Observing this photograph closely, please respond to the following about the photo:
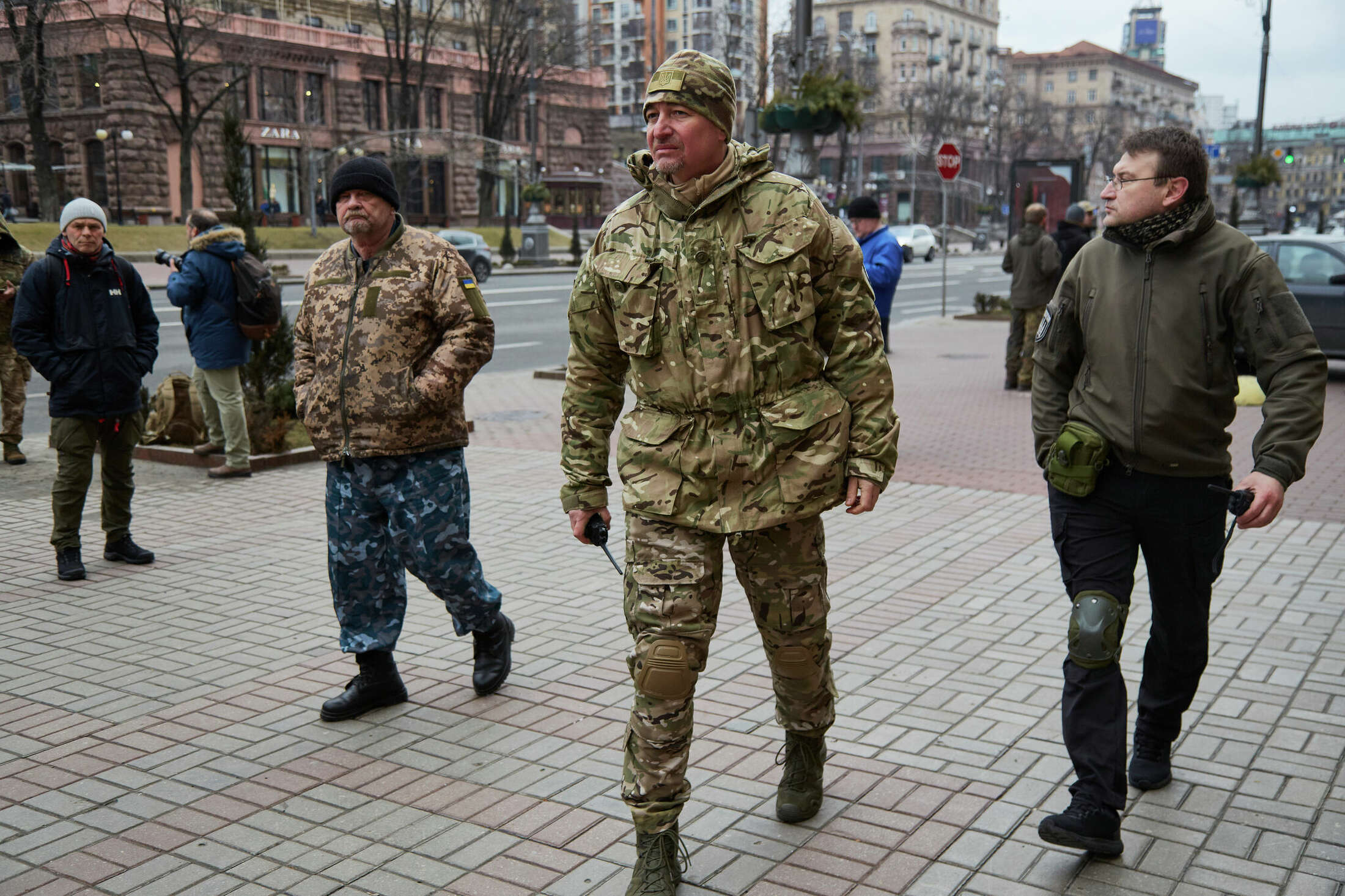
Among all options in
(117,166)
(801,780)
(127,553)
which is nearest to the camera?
(801,780)

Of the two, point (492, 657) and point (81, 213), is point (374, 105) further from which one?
point (492, 657)

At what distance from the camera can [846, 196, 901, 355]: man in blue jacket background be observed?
30.0 feet

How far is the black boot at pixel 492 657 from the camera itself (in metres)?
4.82

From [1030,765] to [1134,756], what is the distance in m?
0.32

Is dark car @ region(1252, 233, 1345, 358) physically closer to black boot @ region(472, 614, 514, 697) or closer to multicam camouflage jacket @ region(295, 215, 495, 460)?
black boot @ region(472, 614, 514, 697)

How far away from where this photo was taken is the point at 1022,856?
348 centimetres

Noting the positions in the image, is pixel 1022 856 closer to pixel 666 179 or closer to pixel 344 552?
pixel 666 179

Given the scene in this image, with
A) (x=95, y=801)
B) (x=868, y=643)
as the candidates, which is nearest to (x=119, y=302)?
(x=95, y=801)

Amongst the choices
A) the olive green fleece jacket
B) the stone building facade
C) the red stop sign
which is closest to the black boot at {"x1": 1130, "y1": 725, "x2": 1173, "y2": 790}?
the olive green fleece jacket

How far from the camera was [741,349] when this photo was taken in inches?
127

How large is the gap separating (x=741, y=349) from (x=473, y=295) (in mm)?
1693

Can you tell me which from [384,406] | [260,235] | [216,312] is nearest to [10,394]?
[216,312]

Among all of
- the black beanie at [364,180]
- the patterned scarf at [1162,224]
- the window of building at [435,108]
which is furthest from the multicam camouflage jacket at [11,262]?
the window of building at [435,108]

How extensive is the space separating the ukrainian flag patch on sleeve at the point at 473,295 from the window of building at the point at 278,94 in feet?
179
